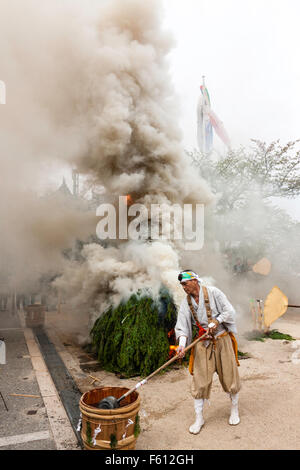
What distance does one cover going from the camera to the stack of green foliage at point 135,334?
5.54 m

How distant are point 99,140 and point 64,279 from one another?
4082 mm

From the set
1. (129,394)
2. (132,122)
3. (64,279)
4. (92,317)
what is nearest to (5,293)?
(64,279)

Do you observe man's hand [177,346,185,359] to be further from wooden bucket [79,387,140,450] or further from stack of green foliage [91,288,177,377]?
stack of green foliage [91,288,177,377]

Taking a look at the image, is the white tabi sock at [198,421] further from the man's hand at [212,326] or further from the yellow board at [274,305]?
the yellow board at [274,305]

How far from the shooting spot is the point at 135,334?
5.82 metres

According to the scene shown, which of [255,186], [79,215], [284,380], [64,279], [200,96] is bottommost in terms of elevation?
[284,380]

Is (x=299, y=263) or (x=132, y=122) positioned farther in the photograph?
(x=299, y=263)

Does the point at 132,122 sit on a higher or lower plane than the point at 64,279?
higher

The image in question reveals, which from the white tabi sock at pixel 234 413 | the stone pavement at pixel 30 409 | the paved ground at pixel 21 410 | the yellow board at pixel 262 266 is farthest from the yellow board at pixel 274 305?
the yellow board at pixel 262 266

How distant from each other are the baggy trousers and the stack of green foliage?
219 centimetres

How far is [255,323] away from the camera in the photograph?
824 centimetres

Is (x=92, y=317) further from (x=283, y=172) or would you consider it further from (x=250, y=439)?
(x=283, y=172)

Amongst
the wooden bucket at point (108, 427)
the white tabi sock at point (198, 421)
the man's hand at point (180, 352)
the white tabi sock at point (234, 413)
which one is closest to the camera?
the wooden bucket at point (108, 427)

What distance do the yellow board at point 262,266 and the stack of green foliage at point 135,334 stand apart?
306 inches
